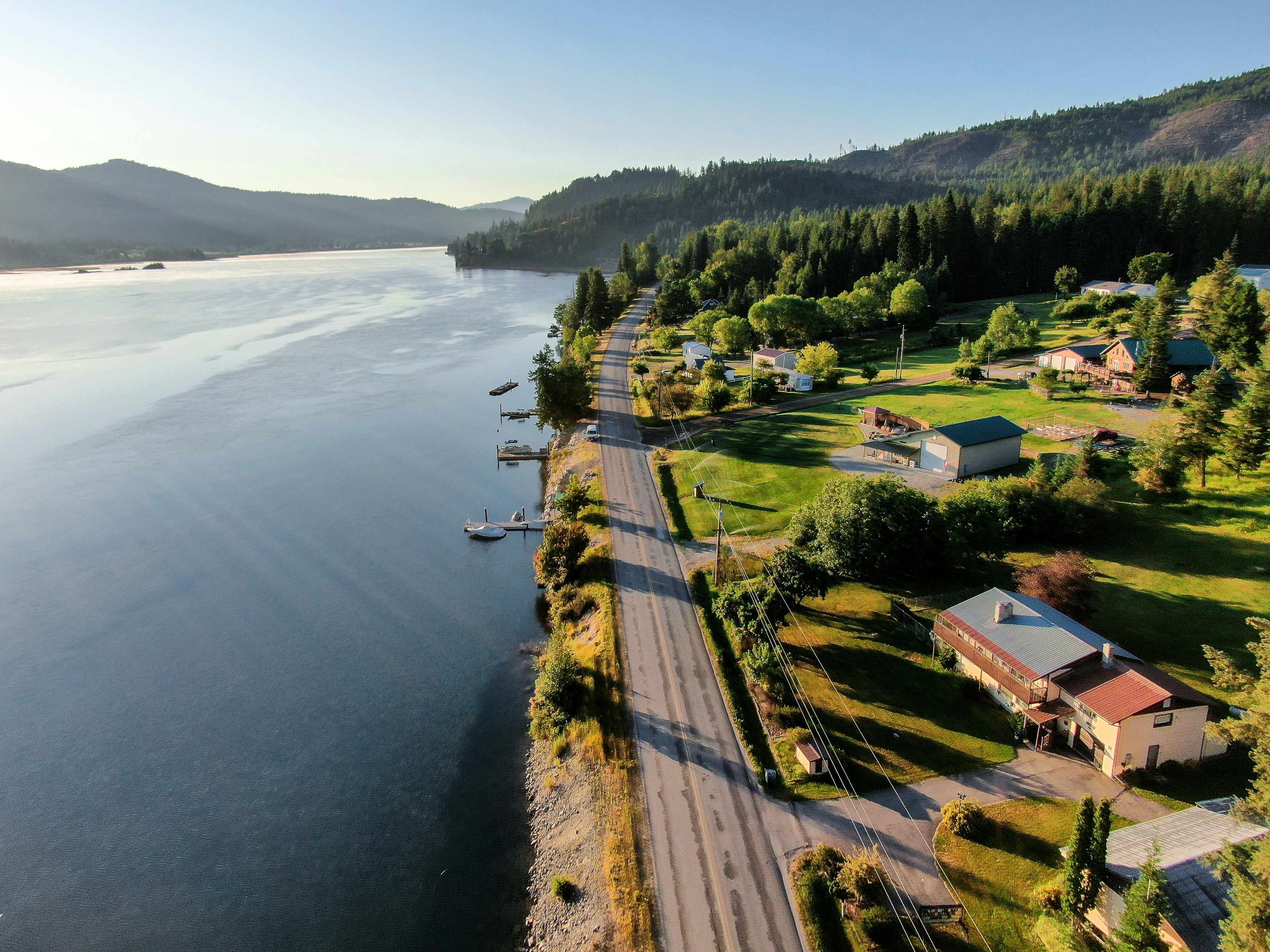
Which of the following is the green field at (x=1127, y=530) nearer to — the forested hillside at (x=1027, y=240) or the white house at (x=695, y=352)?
the white house at (x=695, y=352)

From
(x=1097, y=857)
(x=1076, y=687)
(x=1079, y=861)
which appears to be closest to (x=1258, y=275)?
(x=1076, y=687)

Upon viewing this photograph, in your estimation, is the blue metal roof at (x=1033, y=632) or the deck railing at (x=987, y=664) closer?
the deck railing at (x=987, y=664)

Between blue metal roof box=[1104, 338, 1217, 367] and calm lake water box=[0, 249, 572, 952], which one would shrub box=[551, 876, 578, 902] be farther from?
blue metal roof box=[1104, 338, 1217, 367]

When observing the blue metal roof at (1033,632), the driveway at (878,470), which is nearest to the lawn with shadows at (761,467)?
the driveway at (878,470)

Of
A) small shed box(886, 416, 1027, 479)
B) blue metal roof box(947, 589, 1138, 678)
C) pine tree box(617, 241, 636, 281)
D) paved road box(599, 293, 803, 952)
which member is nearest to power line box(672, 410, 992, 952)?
paved road box(599, 293, 803, 952)

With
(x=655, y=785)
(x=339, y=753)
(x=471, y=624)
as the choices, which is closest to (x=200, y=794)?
(x=339, y=753)

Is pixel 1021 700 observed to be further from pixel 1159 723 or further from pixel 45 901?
pixel 45 901

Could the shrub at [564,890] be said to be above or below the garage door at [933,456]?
below

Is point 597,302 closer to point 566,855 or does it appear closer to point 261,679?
point 261,679
